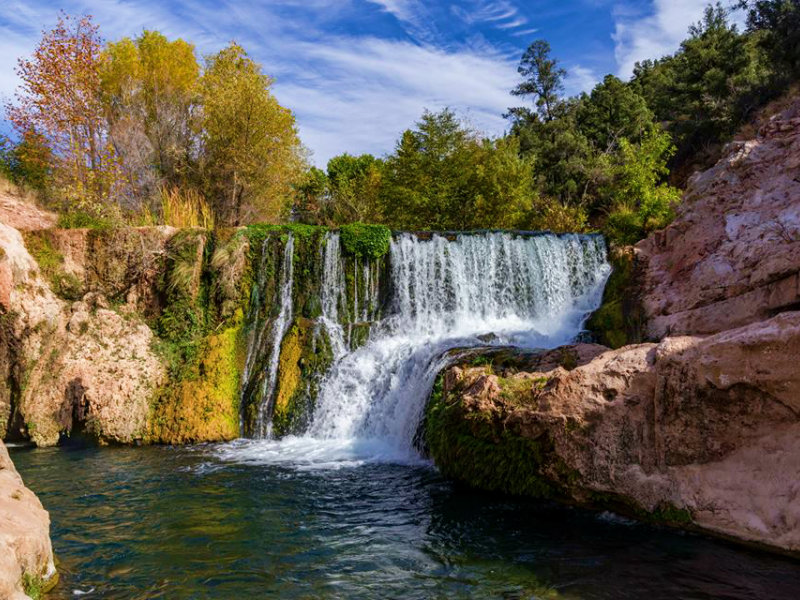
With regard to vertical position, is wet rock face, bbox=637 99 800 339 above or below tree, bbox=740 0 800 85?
below

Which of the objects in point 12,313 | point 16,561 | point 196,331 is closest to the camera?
point 16,561

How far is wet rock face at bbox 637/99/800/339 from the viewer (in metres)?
7.80

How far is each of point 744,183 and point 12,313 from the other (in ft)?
48.6

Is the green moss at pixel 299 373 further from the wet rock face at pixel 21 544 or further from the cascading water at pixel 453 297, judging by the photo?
the wet rock face at pixel 21 544

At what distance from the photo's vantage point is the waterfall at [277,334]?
12.0 meters

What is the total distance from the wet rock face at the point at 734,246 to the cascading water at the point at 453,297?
8.40 ft

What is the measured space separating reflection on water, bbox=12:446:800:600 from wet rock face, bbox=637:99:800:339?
380 cm

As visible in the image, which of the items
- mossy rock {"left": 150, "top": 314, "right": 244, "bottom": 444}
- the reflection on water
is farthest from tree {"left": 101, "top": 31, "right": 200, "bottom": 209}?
the reflection on water

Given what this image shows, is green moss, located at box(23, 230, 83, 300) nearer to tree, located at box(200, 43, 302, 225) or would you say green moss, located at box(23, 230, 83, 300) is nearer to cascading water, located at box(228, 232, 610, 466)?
cascading water, located at box(228, 232, 610, 466)

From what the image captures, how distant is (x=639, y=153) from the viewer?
2133cm

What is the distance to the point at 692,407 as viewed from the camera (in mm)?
5711

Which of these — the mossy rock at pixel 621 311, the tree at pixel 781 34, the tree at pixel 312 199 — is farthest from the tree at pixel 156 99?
the tree at pixel 781 34

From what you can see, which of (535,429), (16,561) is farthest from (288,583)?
(535,429)

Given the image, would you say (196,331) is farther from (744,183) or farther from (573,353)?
(744,183)
